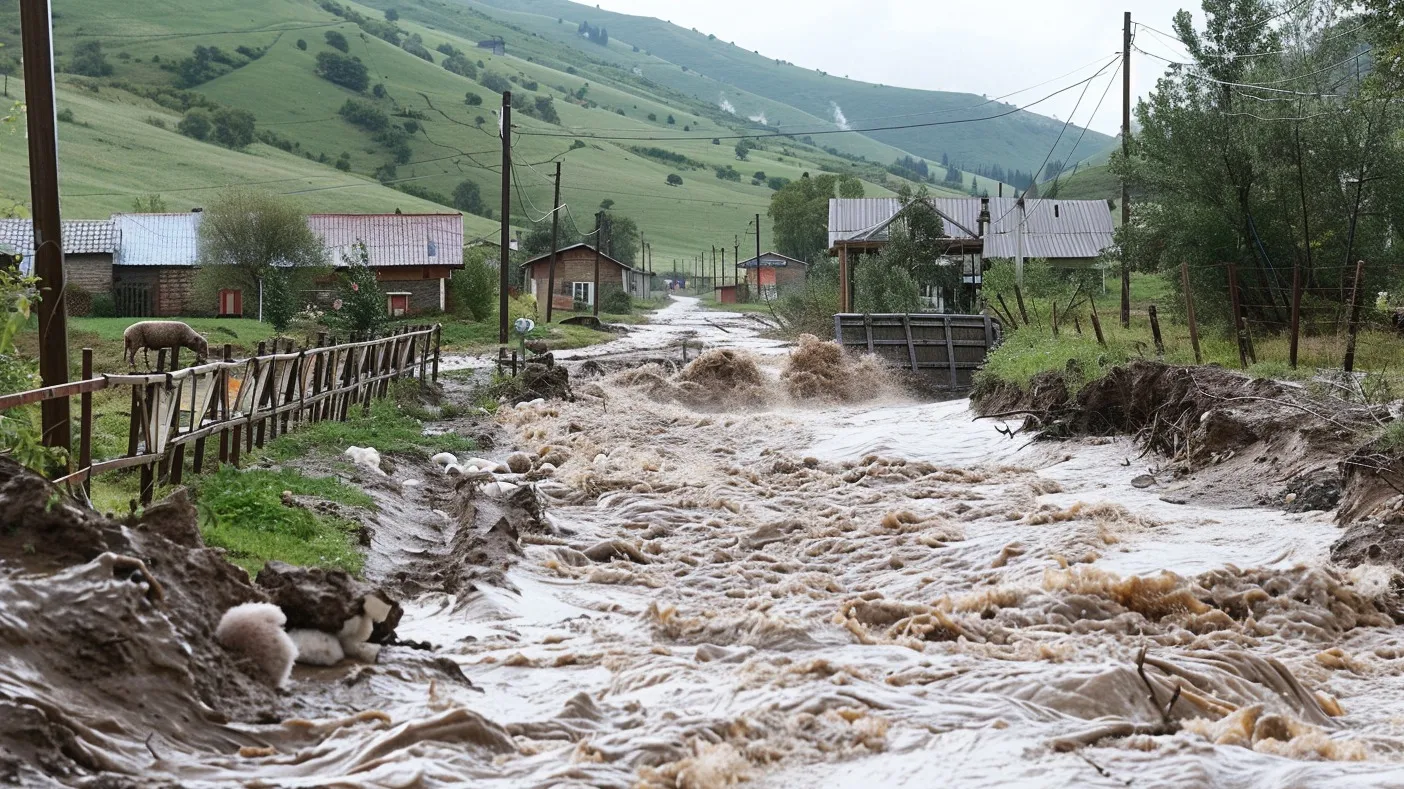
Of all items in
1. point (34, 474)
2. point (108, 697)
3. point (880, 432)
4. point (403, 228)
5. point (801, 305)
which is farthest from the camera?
point (403, 228)

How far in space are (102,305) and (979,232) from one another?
36.5 m

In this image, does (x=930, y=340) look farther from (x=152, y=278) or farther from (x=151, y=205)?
(x=151, y=205)

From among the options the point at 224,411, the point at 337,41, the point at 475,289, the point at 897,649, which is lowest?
the point at 897,649

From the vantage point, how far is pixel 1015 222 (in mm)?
61438

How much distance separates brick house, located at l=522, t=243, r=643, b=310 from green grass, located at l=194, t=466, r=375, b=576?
76.1 metres

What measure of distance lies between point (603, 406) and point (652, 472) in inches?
330

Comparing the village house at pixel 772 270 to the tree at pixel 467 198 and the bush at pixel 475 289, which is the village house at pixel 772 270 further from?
the bush at pixel 475 289

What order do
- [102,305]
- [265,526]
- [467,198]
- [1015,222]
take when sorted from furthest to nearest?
[467,198] < [1015,222] < [102,305] < [265,526]

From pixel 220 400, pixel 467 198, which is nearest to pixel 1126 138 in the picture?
pixel 220 400

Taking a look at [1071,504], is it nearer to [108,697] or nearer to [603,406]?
[108,697]

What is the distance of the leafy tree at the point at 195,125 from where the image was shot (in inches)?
5246

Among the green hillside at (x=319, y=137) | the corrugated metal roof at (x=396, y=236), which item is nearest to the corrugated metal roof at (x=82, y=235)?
the corrugated metal roof at (x=396, y=236)

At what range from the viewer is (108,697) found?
6.26m

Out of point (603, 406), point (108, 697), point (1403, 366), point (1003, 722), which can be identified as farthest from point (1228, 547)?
point (603, 406)
